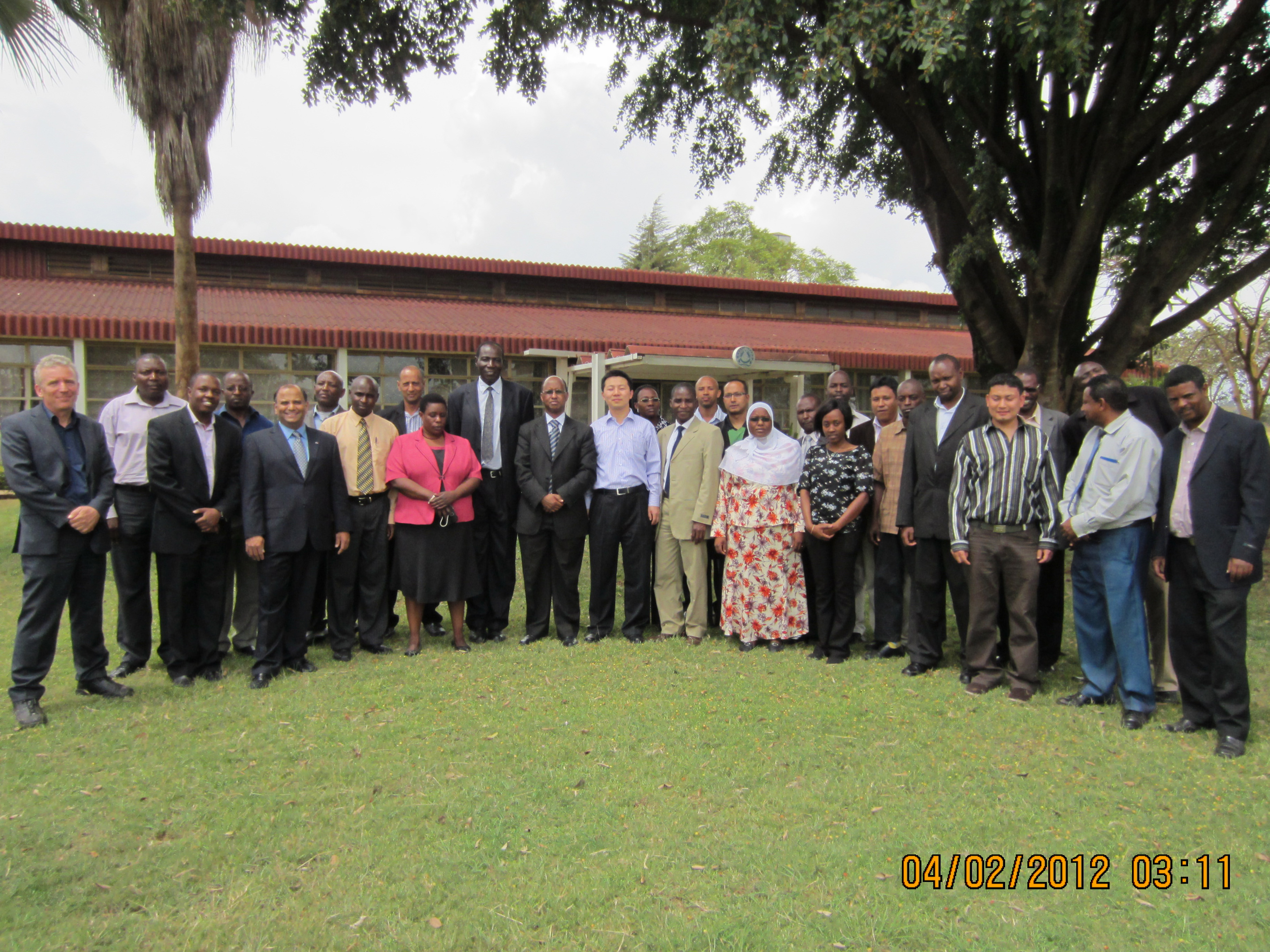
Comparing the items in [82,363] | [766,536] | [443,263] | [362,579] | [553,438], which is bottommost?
[362,579]

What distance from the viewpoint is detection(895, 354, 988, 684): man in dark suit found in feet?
19.7

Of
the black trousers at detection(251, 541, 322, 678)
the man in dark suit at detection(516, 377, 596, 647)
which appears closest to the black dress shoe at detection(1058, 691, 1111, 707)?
the man in dark suit at detection(516, 377, 596, 647)

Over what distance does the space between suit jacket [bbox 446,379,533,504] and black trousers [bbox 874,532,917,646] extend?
3.02 meters

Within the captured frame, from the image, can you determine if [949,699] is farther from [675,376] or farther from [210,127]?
[675,376]

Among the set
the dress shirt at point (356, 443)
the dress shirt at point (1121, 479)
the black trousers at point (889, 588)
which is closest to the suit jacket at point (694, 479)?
the black trousers at point (889, 588)

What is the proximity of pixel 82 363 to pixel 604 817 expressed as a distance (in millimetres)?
15265

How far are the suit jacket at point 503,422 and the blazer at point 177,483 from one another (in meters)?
1.90

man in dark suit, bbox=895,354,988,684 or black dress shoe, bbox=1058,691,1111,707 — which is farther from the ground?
man in dark suit, bbox=895,354,988,684

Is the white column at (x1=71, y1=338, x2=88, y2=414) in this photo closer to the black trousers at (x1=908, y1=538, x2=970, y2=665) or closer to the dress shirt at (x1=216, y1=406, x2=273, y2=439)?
the dress shirt at (x1=216, y1=406, x2=273, y2=439)

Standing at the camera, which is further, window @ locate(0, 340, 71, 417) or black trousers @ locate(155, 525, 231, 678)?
window @ locate(0, 340, 71, 417)

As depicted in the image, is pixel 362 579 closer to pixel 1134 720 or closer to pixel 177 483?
pixel 177 483

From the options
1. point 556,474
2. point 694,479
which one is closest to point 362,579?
point 556,474

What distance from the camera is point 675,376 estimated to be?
59.9 ft

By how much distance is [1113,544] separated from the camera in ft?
17.2
